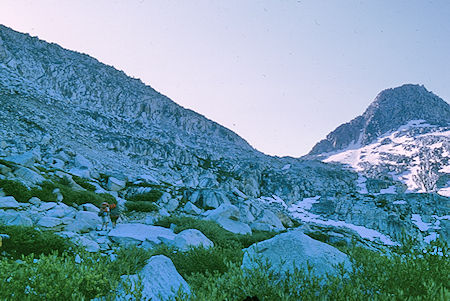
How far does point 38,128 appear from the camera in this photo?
127ft

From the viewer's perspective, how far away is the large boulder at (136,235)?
973 cm

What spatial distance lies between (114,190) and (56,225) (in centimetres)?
1532

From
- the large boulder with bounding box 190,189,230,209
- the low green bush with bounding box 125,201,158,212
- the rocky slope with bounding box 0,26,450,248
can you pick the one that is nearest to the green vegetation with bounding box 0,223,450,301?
the rocky slope with bounding box 0,26,450,248

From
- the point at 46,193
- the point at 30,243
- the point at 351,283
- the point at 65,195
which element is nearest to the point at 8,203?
the point at 46,193

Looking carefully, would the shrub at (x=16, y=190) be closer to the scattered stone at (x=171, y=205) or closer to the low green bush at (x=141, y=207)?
the low green bush at (x=141, y=207)

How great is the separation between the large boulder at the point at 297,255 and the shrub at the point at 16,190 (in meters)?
12.4

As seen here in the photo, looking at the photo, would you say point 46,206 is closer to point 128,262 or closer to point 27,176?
point 27,176

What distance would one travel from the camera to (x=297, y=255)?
18.7 feet

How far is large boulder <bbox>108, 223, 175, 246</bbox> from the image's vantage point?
31.9ft

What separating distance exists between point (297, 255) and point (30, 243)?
23.2ft

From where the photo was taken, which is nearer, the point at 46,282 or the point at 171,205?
the point at 46,282

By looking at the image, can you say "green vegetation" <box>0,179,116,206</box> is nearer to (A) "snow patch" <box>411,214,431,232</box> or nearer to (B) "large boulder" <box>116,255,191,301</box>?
(B) "large boulder" <box>116,255,191,301</box>

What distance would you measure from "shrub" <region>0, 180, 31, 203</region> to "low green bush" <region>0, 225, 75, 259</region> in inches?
253

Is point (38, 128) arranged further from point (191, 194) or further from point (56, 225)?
point (56, 225)
